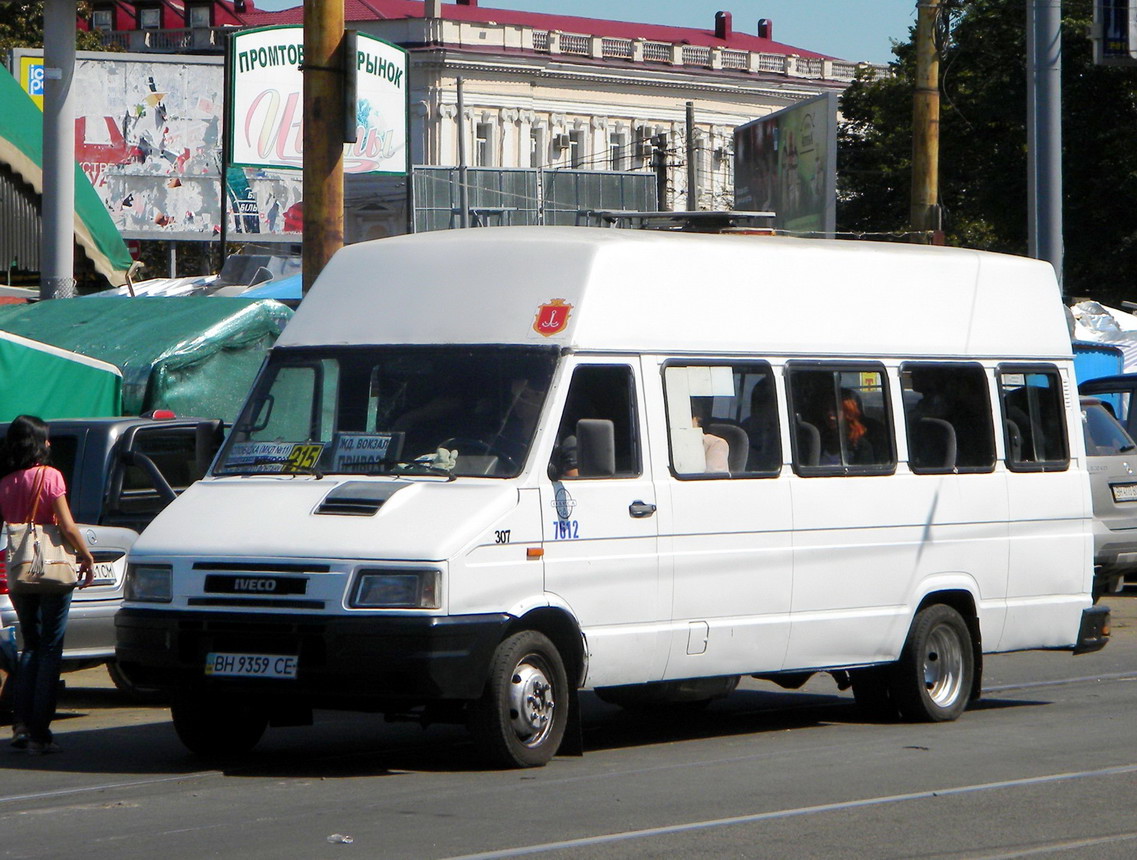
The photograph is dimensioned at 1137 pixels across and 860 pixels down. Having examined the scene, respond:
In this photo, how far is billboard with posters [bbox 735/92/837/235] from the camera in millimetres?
29203

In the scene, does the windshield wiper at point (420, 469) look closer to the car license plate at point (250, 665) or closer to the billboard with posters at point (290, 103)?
the car license plate at point (250, 665)

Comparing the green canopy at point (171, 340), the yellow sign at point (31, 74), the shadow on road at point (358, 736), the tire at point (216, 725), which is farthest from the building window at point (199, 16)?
the tire at point (216, 725)

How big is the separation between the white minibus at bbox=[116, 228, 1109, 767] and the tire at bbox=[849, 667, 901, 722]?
0.7 inches

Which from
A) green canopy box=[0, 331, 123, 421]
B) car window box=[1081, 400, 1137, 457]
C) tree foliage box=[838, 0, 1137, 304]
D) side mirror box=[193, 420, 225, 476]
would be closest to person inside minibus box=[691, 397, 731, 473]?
side mirror box=[193, 420, 225, 476]

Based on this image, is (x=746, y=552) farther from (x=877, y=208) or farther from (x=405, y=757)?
(x=877, y=208)

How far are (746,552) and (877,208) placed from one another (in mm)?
58753

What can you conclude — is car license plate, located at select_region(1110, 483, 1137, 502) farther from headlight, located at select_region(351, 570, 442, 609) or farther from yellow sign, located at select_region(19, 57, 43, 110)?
yellow sign, located at select_region(19, 57, 43, 110)

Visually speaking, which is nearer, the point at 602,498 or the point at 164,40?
the point at 602,498

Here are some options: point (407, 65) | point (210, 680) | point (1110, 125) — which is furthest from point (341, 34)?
point (1110, 125)

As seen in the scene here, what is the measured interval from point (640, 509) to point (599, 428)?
542 millimetres

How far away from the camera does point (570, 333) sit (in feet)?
30.3

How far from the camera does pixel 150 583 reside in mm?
9000

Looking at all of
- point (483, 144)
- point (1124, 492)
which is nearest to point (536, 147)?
point (483, 144)

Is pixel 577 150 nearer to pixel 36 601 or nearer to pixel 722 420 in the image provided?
pixel 722 420
